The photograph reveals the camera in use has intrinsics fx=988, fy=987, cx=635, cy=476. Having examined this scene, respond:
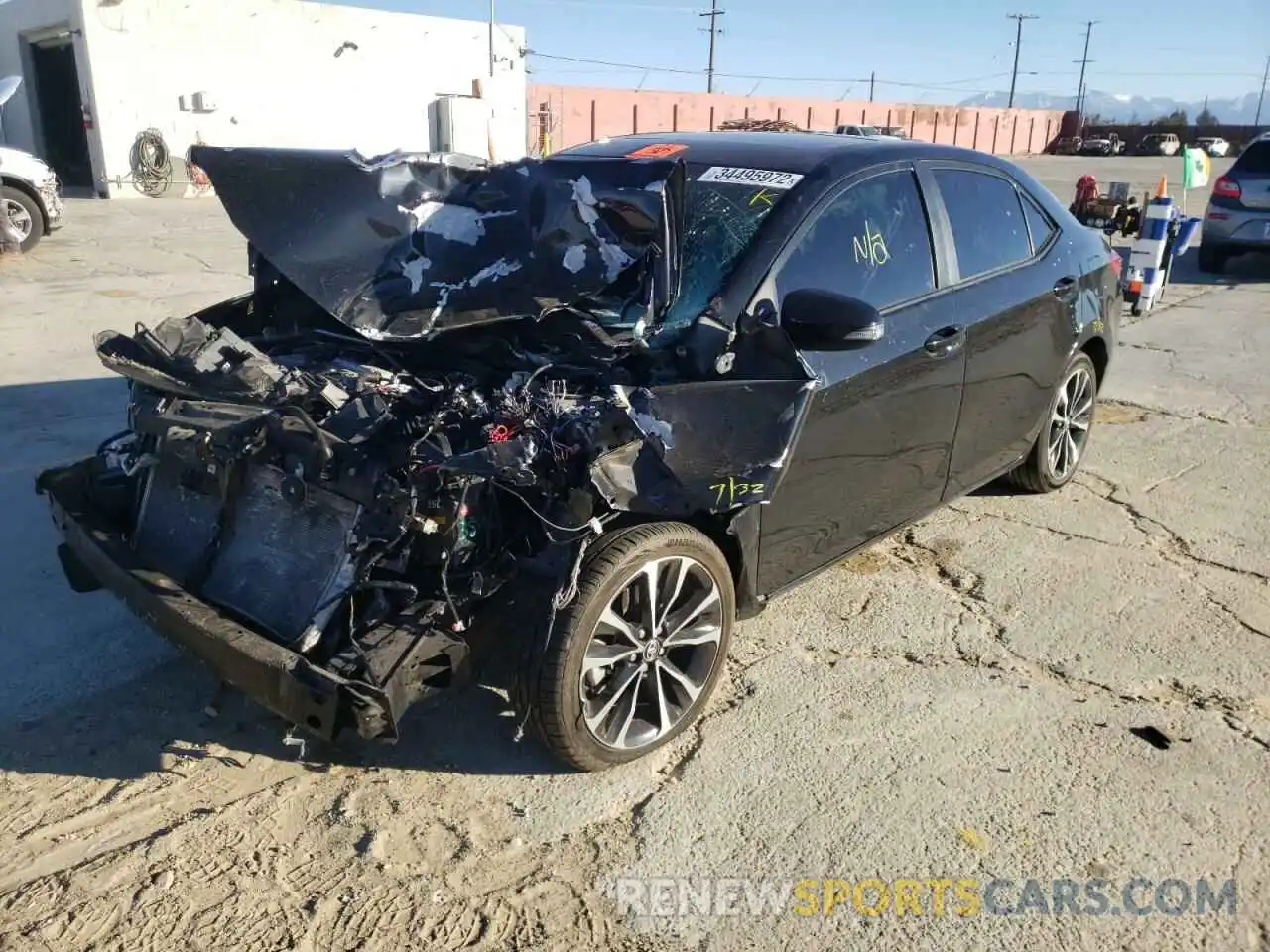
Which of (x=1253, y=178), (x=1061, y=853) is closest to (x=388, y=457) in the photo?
(x=1061, y=853)

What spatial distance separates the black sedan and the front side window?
1 cm

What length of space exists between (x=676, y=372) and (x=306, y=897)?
1828mm

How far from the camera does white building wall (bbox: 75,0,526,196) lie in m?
21.1

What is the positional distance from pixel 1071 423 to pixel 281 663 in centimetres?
439

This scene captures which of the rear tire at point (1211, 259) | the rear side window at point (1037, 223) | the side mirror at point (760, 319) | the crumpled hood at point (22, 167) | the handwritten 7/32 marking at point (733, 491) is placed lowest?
the rear tire at point (1211, 259)

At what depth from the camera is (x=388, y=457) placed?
281 cm

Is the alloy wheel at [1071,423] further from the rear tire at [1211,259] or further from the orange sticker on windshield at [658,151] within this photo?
the rear tire at [1211,259]

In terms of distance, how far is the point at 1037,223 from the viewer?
4.79 meters

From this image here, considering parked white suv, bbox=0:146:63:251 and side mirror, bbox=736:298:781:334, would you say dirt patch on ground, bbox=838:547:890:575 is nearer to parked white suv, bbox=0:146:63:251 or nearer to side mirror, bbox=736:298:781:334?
side mirror, bbox=736:298:781:334

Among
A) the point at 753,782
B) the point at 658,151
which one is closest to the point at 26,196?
the point at 658,151

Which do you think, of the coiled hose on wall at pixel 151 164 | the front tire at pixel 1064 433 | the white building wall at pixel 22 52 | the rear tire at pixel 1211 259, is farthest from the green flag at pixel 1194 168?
the white building wall at pixel 22 52

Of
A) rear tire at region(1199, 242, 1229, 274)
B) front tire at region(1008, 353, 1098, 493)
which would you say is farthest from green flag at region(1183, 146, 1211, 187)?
front tire at region(1008, 353, 1098, 493)

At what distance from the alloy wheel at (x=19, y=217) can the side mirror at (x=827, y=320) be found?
488 inches

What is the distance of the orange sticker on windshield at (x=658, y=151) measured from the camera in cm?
402
